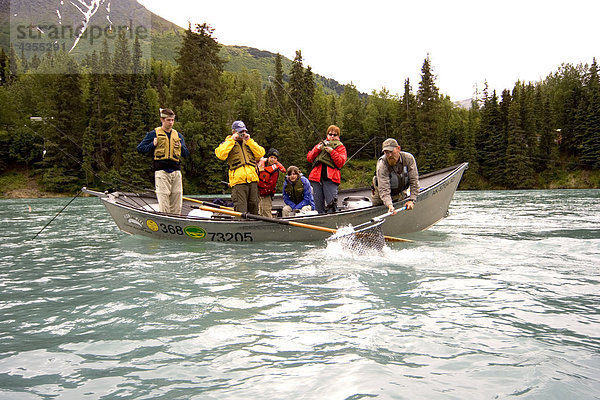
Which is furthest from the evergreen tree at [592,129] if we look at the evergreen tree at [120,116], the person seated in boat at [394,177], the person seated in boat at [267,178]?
the person seated in boat at [267,178]

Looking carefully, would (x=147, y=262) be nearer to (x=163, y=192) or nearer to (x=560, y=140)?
(x=163, y=192)

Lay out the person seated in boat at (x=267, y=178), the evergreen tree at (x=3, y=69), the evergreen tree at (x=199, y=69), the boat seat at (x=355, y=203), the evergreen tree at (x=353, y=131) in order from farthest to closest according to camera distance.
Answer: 1. the evergreen tree at (x=3, y=69)
2. the evergreen tree at (x=353, y=131)
3. the evergreen tree at (x=199, y=69)
4. the boat seat at (x=355, y=203)
5. the person seated in boat at (x=267, y=178)

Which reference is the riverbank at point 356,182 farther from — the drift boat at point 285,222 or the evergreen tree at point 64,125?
the drift boat at point 285,222

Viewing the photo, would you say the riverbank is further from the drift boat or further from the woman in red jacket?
the woman in red jacket

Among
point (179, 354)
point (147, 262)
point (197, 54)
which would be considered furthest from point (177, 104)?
point (179, 354)

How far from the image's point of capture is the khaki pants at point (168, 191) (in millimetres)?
9413

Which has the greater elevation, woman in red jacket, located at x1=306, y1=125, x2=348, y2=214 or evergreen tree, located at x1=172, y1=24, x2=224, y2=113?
evergreen tree, located at x1=172, y1=24, x2=224, y2=113

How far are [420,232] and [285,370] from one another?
8055mm

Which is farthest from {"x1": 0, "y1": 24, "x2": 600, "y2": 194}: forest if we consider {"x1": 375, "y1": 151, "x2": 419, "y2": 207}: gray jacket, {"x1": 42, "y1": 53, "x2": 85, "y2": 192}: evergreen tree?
{"x1": 375, "y1": 151, "x2": 419, "y2": 207}: gray jacket

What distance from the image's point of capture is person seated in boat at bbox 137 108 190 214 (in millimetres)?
9062

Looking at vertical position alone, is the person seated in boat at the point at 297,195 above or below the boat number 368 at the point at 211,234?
above

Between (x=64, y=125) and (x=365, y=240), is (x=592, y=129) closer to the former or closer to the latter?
(x=365, y=240)

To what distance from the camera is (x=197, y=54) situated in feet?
186

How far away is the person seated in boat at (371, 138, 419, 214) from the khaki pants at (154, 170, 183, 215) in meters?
Answer: 4.44
